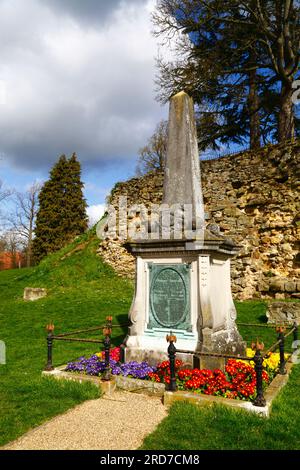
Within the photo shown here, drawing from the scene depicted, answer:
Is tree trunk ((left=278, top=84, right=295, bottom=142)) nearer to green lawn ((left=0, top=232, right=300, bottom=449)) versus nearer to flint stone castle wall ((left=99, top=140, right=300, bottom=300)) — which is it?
flint stone castle wall ((left=99, top=140, right=300, bottom=300))

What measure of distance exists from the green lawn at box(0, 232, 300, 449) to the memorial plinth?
1262 mm

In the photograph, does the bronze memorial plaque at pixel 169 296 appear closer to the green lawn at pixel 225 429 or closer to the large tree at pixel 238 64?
the green lawn at pixel 225 429

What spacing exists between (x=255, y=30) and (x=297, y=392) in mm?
18997

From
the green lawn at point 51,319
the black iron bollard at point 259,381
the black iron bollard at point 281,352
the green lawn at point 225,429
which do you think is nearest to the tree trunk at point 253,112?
the green lawn at point 51,319

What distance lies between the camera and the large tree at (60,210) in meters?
36.2

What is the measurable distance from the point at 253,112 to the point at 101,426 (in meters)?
19.3

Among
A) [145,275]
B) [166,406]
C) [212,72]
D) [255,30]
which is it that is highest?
[255,30]

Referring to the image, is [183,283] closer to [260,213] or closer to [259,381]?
[259,381]

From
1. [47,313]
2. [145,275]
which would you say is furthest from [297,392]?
[47,313]

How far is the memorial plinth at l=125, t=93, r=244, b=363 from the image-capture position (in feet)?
19.6

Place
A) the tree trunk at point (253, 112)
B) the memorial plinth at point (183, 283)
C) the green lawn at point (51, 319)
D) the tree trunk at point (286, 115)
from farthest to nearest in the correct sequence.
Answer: the tree trunk at point (253, 112) → the tree trunk at point (286, 115) → the memorial plinth at point (183, 283) → the green lawn at point (51, 319)

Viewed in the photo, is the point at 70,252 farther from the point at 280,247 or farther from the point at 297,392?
the point at 297,392

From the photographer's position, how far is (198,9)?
18625 mm

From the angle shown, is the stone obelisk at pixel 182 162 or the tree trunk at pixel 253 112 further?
the tree trunk at pixel 253 112
